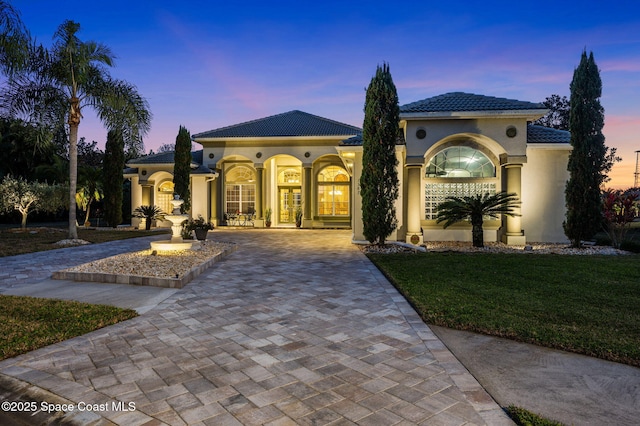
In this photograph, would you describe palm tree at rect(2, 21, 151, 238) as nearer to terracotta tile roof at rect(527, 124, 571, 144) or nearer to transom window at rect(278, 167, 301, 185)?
transom window at rect(278, 167, 301, 185)

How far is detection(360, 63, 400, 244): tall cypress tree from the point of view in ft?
37.9

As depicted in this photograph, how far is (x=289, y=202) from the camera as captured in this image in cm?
2259

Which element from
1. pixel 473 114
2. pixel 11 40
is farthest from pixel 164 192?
pixel 473 114

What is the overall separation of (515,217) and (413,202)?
3.52 metres

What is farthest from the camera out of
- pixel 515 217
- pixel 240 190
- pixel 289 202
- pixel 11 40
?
pixel 289 202

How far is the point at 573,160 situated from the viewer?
11422 mm

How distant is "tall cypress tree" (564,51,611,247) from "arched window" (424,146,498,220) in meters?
2.59

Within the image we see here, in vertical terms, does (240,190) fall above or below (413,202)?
above

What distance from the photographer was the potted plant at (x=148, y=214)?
19.0 m

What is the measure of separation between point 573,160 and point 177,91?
21.6 m

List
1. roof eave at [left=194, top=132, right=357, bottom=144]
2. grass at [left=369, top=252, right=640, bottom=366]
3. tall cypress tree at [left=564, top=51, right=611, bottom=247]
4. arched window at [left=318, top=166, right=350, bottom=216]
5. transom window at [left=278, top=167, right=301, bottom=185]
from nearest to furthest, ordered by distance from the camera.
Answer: grass at [left=369, top=252, right=640, bottom=366], tall cypress tree at [left=564, top=51, right=611, bottom=247], roof eave at [left=194, top=132, right=357, bottom=144], arched window at [left=318, top=166, right=350, bottom=216], transom window at [left=278, top=167, right=301, bottom=185]

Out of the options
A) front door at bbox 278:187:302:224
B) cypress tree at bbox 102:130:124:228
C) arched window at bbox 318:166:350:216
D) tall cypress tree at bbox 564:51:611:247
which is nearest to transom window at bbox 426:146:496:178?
tall cypress tree at bbox 564:51:611:247

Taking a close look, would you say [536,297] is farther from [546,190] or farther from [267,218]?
[267,218]

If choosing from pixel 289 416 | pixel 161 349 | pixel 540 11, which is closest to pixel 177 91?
pixel 540 11
